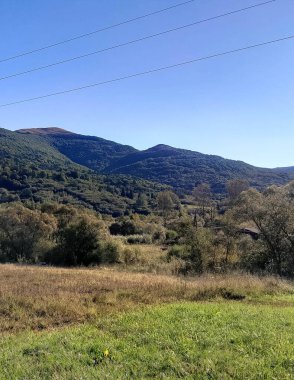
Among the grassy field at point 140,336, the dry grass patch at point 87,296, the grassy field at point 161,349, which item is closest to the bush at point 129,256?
the dry grass patch at point 87,296

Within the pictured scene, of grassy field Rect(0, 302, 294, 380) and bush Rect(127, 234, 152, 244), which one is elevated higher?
grassy field Rect(0, 302, 294, 380)

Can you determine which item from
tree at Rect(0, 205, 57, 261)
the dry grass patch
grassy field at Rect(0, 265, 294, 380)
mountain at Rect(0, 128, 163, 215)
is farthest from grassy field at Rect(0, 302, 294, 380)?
mountain at Rect(0, 128, 163, 215)

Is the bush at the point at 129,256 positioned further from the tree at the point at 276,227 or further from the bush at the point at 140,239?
the bush at the point at 140,239

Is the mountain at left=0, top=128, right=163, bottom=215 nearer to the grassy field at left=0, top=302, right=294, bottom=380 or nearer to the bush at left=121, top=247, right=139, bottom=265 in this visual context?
the bush at left=121, top=247, right=139, bottom=265

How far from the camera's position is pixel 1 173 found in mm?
147500

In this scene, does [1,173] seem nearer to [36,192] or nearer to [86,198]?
[36,192]

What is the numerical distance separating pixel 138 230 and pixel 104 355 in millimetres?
71140

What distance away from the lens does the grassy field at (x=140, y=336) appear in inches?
273

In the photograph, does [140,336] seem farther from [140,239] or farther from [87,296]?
[140,239]

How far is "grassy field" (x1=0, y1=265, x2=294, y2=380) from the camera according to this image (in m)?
6.93

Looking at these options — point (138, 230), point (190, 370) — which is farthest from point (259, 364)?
point (138, 230)

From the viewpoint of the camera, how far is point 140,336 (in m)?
9.05

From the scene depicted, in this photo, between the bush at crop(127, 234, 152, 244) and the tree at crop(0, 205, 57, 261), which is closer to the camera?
the tree at crop(0, 205, 57, 261)

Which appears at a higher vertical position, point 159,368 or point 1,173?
point 1,173
